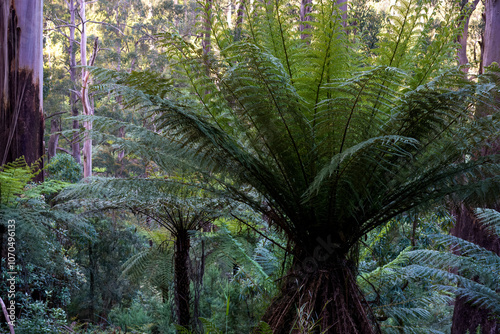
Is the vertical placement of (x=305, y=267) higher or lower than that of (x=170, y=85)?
lower

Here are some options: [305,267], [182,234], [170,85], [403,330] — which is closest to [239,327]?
[182,234]

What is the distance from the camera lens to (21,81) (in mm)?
3371

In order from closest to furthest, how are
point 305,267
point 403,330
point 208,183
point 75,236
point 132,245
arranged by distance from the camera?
point 305,267 < point 208,183 < point 403,330 < point 75,236 < point 132,245

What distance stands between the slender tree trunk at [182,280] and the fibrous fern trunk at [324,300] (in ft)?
5.83

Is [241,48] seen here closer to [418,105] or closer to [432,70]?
[418,105]

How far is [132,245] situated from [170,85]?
6.87 meters

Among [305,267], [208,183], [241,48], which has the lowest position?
[305,267]

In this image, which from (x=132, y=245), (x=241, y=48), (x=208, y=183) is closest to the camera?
(x=241, y=48)

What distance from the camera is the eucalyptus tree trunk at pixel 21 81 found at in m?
3.06

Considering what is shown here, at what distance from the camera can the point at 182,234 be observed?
326 cm

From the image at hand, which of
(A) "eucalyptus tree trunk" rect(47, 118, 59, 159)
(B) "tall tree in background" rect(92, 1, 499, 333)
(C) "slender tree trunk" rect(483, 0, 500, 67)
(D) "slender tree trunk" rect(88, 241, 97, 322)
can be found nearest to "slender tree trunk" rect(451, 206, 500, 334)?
(C) "slender tree trunk" rect(483, 0, 500, 67)

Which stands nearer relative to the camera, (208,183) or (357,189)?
(357,189)

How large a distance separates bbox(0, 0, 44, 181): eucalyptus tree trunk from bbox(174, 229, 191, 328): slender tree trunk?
60.8 inches

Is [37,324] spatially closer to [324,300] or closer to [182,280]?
[182,280]
